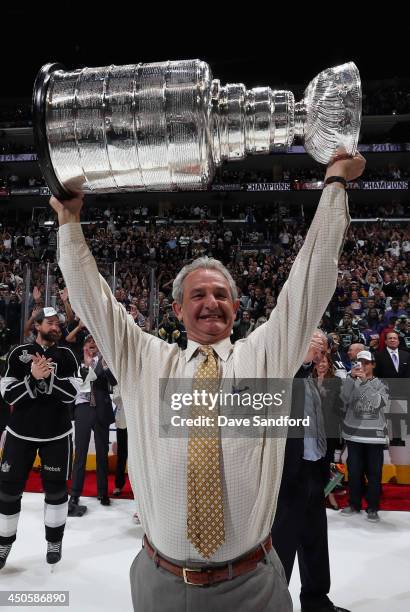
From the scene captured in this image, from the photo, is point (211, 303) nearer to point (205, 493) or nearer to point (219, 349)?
point (219, 349)

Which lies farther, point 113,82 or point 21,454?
point 21,454

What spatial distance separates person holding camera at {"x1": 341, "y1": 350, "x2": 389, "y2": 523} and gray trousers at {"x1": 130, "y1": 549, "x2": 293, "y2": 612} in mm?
3661

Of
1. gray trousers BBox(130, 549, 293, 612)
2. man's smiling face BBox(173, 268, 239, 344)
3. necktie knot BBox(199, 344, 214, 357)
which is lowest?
gray trousers BBox(130, 549, 293, 612)

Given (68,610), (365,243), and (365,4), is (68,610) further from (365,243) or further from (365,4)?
(365,4)

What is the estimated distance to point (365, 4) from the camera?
15.5 m

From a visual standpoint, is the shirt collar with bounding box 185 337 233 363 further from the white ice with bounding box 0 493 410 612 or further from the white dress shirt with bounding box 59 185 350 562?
the white ice with bounding box 0 493 410 612

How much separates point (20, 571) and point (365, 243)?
14828mm

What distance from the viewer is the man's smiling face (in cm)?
151

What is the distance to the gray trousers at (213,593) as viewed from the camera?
1316 millimetres

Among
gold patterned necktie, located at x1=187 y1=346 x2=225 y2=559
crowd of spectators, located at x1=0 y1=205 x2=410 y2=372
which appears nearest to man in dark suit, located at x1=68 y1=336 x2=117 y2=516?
crowd of spectators, located at x1=0 y1=205 x2=410 y2=372

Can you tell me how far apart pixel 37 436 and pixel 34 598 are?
1.02 metres

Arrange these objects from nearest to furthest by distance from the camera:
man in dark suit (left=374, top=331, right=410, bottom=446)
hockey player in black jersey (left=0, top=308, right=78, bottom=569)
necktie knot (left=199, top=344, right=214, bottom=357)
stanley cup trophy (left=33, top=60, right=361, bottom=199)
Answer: stanley cup trophy (left=33, top=60, right=361, bottom=199) < necktie knot (left=199, top=344, right=214, bottom=357) < hockey player in black jersey (left=0, top=308, right=78, bottom=569) < man in dark suit (left=374, top=331, right=410, bottom=446)

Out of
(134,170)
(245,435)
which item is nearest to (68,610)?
(245,435)

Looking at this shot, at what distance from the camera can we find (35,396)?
3.68 m
